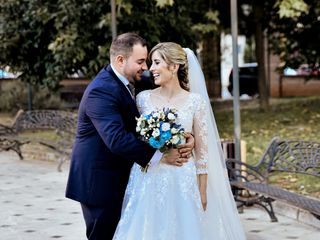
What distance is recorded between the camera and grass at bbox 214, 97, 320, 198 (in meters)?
9.48

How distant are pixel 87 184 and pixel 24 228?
11.1ft

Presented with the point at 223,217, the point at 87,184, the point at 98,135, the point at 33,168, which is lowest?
the point at 33,168

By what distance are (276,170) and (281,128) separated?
6649 millimetres

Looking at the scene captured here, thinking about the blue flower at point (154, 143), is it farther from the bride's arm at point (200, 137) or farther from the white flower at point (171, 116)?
the bride's arm at point (200, 137)

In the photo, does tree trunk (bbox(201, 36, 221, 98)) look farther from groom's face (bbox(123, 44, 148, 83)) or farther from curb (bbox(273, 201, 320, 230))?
groom's face (bbox(123, 44, 148, 83))

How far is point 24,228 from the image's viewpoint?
7.93 meters

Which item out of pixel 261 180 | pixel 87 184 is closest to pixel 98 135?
pixel 87 184

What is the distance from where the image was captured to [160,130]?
14.9 ft

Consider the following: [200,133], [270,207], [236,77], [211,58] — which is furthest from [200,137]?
[211,58]

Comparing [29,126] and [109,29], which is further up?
[109,29]

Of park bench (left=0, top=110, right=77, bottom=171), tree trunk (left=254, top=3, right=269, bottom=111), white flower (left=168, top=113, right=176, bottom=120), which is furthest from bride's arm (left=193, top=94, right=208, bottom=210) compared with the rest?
tree trunk (left=254, top=3, right=269, bottom=111)

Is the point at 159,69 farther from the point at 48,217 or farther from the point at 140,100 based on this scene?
the point at 48,217

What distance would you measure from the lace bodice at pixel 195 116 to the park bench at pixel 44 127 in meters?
7.48

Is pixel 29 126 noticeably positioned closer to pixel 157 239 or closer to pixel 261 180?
pixel 261 180
